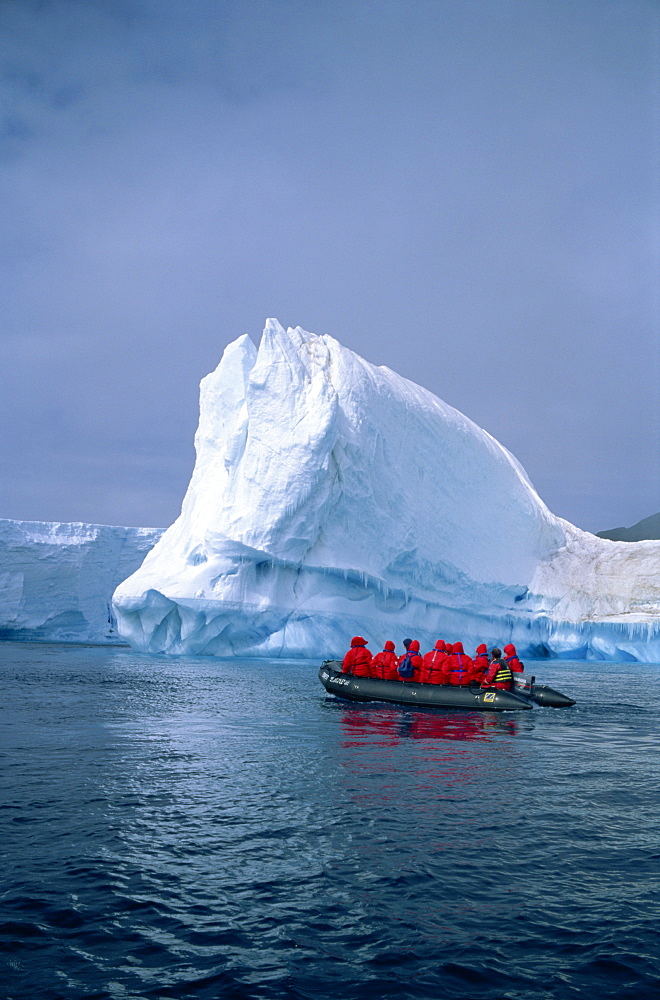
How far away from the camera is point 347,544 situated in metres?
25.9

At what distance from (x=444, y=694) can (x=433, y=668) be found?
670 millimetres

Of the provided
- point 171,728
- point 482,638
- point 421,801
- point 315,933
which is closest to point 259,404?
point 482,638

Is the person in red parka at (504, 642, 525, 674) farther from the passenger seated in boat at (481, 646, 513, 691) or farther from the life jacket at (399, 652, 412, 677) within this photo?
the life jacket at (399, 652, 412, 677)

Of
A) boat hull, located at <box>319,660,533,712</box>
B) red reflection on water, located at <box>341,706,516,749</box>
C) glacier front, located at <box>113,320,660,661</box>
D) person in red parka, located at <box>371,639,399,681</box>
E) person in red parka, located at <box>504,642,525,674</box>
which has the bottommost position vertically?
red reflection on water, located at <box>341,706,516,749</box>

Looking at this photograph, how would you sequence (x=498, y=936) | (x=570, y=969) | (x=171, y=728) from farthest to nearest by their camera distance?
(x=171, y=728) < (x=498, y=936) < (x=570, y=969)

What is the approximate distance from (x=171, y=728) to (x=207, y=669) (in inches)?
439

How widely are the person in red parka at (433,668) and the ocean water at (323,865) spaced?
339 centimetres

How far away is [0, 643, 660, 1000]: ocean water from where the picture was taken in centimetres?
376

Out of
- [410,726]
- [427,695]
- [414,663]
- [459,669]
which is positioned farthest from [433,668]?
[410,726]

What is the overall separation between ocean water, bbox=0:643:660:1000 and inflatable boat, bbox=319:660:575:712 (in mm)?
2657

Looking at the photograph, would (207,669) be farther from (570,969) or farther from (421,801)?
(570,969)

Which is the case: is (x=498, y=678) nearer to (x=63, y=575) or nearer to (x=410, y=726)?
(x=410, y=726)

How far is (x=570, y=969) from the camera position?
3.80 metres

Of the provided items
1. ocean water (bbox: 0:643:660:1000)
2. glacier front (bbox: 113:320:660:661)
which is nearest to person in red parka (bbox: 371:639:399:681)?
ocean water (bbox: 0:643:660:1000)
